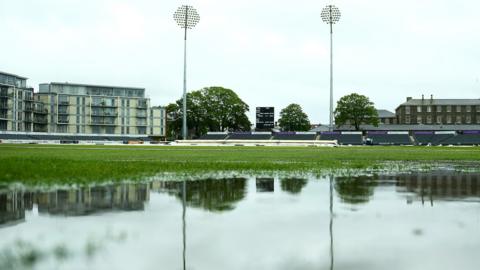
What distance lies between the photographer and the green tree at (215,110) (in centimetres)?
14888

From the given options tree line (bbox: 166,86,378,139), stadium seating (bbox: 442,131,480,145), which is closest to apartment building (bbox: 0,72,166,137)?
tree line (bbox: 166,86,378,139)

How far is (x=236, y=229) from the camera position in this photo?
8.69m

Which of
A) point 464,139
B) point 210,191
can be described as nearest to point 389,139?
point 464,139

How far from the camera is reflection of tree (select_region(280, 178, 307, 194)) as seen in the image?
15414 millimetres

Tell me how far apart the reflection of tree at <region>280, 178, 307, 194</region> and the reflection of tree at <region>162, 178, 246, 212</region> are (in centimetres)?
129

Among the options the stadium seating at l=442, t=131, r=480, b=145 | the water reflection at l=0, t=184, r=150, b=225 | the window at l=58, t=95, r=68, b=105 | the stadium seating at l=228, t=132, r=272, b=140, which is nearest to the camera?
the water reflection at l=0, t=184, r=150, b=225

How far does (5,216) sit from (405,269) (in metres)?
7.05

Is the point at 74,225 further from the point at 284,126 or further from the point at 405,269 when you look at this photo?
the point at 284,126

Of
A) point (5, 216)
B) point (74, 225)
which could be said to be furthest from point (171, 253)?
point (5, 216)

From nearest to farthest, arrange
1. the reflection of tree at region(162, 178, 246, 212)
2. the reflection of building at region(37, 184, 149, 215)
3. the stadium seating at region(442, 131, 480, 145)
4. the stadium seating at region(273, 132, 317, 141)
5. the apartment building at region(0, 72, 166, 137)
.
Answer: the reflection of building at region(37, 184, 149, 215)
the reflection of tree at region(162, 178, 246, 212)
the stadium seating at region(442, 131, 480, 145)
the stadium seating at region(273, 132, 317, 141)
the apartment building at region(0, 72, 166, 137)

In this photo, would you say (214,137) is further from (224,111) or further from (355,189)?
(355,189)

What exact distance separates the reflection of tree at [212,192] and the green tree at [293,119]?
15367 centimetres

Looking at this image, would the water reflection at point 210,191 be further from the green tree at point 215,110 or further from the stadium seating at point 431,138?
the green tree at point 215,110

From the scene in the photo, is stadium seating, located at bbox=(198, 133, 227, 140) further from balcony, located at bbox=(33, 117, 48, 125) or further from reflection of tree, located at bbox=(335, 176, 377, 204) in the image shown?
reflection of tree, located at bbox=(335, 176, 377, 204)
